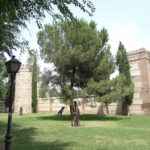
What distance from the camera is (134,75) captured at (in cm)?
2984

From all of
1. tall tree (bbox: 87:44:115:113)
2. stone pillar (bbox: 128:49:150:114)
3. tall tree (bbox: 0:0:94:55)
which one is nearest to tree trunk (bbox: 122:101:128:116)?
stone pillar (bbox: 128:49:150:114)

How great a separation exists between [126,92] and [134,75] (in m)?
6.68

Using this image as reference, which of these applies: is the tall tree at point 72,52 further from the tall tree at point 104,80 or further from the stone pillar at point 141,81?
the stone pillar at point 141,81

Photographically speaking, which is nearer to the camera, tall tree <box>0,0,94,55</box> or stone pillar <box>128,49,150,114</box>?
tall tree <box>0,0,94,55</box>

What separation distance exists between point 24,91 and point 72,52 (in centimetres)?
1306

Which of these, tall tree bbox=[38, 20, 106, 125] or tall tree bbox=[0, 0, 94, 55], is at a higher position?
tall tree bbox=[38, 20, 106, 125]

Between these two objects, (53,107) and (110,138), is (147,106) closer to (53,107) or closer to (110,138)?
(53,107)

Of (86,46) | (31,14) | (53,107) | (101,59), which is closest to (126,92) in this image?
(101,59)

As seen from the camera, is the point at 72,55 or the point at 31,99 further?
the point at 31,99

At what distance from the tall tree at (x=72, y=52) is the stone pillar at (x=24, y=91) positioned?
10375 millimetres

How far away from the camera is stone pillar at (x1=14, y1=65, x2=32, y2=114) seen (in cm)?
3272

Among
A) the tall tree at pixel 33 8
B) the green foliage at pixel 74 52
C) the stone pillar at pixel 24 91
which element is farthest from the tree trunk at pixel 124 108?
the tall tree at pixel 33 8

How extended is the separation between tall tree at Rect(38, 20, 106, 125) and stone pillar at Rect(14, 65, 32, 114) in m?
10.4

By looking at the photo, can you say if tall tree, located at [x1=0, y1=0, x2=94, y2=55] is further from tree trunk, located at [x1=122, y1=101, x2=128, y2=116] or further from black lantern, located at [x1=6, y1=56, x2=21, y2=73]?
tree trunk, located at [x1=122, y1=101, x2=128, y2=116]
